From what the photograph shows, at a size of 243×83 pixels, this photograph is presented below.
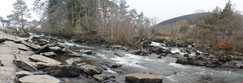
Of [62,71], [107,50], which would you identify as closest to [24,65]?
[62,71]

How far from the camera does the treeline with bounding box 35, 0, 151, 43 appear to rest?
3394 centimetres

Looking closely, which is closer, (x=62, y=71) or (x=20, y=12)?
(x=62, y=71)

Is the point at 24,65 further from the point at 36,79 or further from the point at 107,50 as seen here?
the point at 107,50

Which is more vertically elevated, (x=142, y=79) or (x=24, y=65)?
(x=24, y=65)

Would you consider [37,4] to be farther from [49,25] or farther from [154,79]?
[154,79]

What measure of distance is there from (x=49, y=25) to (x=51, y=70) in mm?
39031

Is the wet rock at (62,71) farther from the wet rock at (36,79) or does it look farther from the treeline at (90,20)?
the treeline at (90,20)

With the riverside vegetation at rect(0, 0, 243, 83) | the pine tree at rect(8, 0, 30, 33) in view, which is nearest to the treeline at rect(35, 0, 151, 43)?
the riverside vegetation at rect(0, 0, 243, 83)

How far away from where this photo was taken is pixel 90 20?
1549 inches

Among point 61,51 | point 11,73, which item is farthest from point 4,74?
point 61,51

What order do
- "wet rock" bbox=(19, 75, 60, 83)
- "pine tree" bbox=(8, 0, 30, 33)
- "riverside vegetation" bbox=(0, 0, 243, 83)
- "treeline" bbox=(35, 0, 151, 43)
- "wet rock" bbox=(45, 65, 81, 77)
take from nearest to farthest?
"wet rock" bbox=(19, 75, 60, 83) < "wet rock" bbox=(45, 65, 81, 77) < "riverside vegetation" bbox=(0, 0, 243, 83) < "treeline" bbox=(35, 0, 151, 43) < "pine tree" bbox=(8, 0, 30, 33)

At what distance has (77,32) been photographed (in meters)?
36.2

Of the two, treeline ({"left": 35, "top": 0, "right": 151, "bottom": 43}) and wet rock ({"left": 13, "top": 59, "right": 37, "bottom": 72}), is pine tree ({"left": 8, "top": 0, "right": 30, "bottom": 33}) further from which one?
wet rock ({"left": 13, "top": 59, "right": 37, "bottom": 72})

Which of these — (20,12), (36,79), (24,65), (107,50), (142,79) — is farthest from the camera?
(20,12)
